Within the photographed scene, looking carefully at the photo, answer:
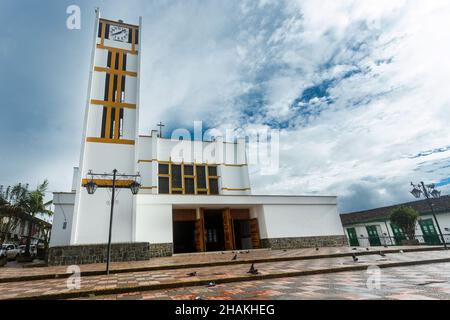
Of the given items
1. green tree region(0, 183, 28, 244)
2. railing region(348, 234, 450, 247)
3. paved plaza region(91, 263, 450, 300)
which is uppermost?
green tree region(0, 183, 28, 244)

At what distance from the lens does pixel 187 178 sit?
19.6m

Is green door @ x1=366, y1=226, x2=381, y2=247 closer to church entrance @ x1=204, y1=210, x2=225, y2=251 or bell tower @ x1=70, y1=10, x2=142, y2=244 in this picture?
church entrance @ x1=204, y1=210, x2=225, y2=251

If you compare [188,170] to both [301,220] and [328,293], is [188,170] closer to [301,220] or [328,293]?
[301,220]

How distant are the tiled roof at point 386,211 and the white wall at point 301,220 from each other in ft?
30.8

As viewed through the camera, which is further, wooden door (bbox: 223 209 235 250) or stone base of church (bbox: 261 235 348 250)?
stone base of church (bbox: 261 235 348 250)

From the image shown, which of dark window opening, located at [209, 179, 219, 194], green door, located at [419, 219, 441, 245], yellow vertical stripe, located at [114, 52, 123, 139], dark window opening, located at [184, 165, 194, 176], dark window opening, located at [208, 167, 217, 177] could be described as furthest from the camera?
dark window opening, located at [208, 167, 217, 177]

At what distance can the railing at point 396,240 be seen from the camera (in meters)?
17.9

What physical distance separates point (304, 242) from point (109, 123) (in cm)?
1506

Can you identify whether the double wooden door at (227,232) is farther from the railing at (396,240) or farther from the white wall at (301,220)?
the railing at (396,240)

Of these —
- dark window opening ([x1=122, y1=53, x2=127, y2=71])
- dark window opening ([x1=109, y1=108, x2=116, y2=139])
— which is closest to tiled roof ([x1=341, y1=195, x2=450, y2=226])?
dark window opening ([x1=109, y1=108, x2=116, y2=139])

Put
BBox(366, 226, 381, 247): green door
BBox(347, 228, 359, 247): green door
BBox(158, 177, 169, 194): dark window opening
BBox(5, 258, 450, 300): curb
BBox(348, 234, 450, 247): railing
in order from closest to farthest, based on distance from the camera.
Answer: BBox(5, 258, 450, 300): curb, BBox(348, 234, 450, 247): railing, BBox(158, 177, 169, 194): dark window opening, BBox(366, 226, 381, 247): green door, BBox(347, 228, 359, 247): green door

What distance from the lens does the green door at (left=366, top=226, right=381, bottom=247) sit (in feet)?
73.2

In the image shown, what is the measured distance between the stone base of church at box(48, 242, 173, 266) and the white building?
17981 millimetres

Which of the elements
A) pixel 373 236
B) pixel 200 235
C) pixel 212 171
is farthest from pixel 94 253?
pixel 373 236
